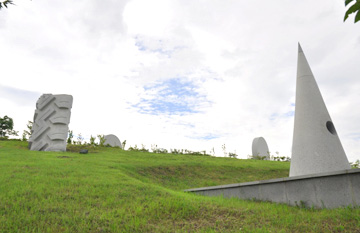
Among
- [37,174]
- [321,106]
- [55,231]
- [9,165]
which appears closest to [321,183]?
[321,106]

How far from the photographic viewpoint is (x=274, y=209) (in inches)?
203

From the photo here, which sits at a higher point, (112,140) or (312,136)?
(112,140)

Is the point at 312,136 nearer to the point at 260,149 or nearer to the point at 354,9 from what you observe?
the point at 354,9

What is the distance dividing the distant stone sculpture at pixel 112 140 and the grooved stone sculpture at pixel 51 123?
14.3 ft

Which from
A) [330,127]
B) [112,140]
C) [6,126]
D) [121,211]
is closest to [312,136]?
[330,127]

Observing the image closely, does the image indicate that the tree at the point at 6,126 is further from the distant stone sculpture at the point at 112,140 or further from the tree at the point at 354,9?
the tree at the point at 354,9

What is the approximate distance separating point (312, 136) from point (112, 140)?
48.6ft

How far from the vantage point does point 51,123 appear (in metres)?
14.3

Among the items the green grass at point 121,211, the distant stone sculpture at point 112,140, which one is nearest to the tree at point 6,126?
the distant stone sculpture at point 112,140

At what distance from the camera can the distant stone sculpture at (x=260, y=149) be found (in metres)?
18.3

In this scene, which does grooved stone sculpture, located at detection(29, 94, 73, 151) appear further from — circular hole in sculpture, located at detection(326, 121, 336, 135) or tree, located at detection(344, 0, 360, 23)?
tree, located at detection(344, 0, 360, 23)

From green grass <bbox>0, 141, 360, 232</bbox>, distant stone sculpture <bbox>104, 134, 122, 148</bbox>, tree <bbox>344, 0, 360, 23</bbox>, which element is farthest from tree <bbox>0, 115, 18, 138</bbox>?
tree <bbox>344, 0, 360, 23</bbox>

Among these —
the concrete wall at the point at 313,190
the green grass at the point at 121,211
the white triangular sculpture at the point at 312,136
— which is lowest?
the green grass at the point at 121,211

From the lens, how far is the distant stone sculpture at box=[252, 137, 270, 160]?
1835cm
